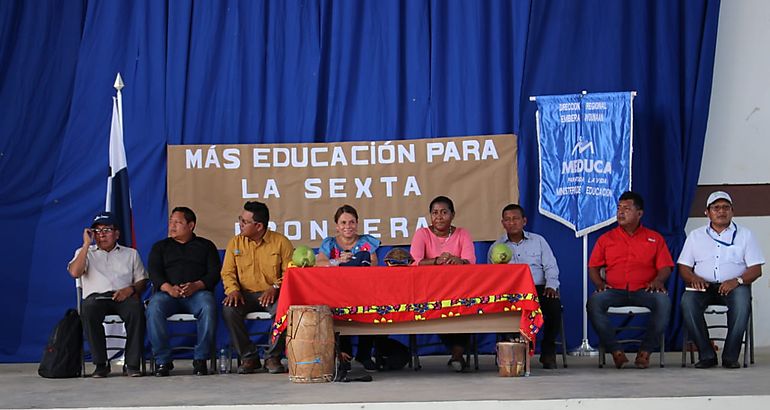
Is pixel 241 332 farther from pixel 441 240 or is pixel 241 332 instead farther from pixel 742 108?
pixel 742 108

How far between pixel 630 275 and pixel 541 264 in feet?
1.84

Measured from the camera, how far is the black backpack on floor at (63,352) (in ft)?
21.0

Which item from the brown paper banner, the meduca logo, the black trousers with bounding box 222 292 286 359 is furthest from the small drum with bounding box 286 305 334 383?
the meduca logo

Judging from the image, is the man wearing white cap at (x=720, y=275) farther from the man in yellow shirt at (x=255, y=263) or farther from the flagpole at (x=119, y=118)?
the flagpole at (x=119, y=118)

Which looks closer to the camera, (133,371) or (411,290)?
(411,290)

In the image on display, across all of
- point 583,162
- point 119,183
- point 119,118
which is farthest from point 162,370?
point 583,162

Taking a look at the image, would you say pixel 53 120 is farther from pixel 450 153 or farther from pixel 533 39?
pixel 533 39

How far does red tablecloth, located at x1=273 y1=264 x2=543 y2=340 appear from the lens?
590 cm

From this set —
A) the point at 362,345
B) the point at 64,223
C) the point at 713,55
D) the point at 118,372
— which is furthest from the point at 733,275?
the point at 64,223

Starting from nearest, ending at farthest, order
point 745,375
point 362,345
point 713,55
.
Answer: point 745,375 < point 362,345 < point 713,55

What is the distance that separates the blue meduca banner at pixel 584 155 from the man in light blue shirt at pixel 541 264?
28.6 inches

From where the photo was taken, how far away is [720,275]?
6.71 metres

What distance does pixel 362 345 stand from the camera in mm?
6668

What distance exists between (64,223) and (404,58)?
273 cm
